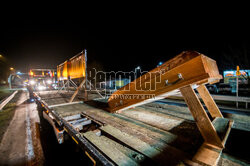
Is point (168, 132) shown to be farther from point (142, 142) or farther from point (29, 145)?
point (29, 145)

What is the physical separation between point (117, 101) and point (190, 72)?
85.0 inches

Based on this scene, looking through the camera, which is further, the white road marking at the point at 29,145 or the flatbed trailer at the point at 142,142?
the white road marking at the point at 29,145

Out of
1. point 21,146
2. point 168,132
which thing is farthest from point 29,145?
point 168,132

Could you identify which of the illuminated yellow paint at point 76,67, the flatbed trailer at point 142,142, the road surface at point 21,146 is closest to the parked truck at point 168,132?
the flatbed trailer at point 142,142

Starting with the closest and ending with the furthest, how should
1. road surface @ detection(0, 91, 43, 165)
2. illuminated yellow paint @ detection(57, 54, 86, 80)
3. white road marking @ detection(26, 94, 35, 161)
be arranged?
road surface @ detection(0, 91, 43, 165) < white road marking @ detection(26, 94, 35, 161) < illuminated yellow paint @ detection(57, 54, 86, 80)

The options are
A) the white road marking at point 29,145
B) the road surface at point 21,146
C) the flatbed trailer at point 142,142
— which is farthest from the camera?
the white road marking at point 29,145

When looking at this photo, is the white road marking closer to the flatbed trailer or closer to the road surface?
the road surface

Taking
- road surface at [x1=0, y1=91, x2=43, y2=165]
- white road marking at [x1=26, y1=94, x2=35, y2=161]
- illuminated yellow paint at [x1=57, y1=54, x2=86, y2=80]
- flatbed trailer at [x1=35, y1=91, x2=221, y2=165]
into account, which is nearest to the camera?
flatbed trailer at [x1=35, y1=91, x2=221, y2=165]

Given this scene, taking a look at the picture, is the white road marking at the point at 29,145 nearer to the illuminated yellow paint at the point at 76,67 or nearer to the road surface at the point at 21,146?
the road surface at the point at 21,146

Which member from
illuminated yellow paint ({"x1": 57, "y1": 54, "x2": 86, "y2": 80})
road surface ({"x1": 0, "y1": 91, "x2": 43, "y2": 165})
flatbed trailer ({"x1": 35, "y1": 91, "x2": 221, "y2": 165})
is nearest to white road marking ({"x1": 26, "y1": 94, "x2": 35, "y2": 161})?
road surface ({"x1": 0, "y1": 91, "x2": 43, "y2": 165})

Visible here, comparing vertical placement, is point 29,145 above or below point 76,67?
below

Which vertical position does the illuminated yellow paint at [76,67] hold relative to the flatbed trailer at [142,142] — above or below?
above

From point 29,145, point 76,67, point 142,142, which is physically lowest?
point 29,145

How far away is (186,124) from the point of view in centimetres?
262
